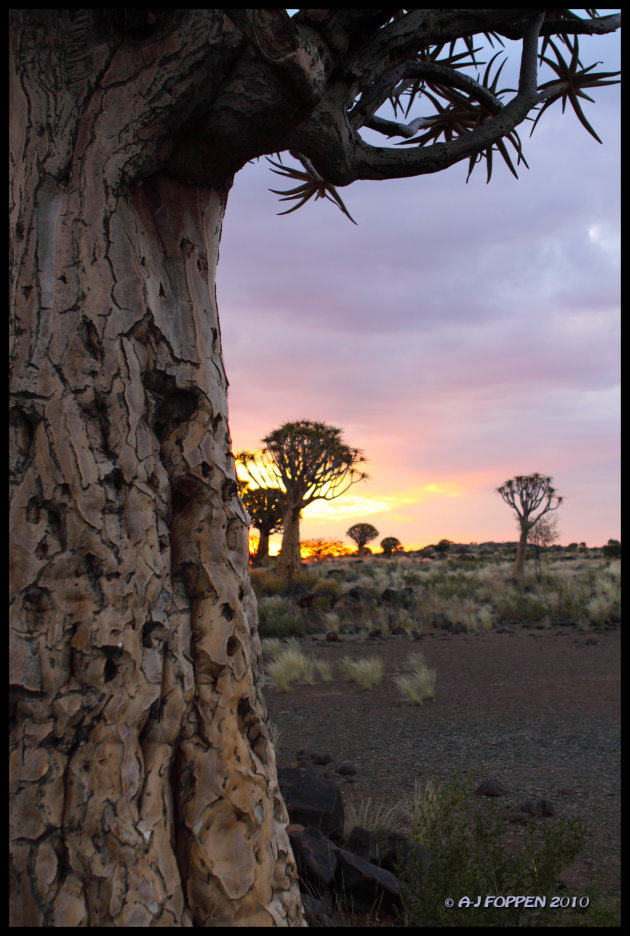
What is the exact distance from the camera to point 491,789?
5934 millimetres

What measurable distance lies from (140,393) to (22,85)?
5.11 feet

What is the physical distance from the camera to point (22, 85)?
299 centimetres

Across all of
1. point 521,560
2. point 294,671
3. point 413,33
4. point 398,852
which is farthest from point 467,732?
point 521,560

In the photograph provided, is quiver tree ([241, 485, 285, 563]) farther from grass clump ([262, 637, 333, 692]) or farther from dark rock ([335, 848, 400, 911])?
dark rock ([335, 848, 400, 911])

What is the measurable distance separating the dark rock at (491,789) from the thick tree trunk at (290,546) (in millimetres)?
18026

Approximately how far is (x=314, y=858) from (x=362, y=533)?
5994 centimetres

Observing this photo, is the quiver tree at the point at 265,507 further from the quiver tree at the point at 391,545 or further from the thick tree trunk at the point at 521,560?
the quiver tree at the point at 391,545

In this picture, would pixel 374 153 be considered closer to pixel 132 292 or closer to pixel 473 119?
pixel 132 292

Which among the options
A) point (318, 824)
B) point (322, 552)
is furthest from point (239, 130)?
point (322, 552)

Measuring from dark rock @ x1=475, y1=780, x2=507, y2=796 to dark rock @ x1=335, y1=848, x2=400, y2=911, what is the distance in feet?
7.60

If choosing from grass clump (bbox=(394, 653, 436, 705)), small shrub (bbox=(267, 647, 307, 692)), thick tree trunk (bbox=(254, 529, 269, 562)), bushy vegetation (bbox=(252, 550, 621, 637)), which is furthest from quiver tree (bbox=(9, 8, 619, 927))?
thick tree trunk (bbox=(254, 529, 269, 562))

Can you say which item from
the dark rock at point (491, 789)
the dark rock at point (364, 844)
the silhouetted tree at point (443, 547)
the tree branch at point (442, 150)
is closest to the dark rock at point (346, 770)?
the dark rock at point (491, 789)

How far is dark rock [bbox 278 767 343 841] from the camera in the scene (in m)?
4.75

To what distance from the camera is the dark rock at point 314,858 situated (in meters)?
3.88
